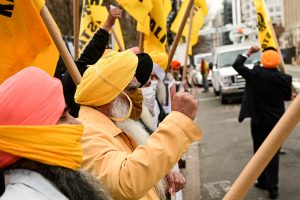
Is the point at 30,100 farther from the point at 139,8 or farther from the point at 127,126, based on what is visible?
the point at 139,8

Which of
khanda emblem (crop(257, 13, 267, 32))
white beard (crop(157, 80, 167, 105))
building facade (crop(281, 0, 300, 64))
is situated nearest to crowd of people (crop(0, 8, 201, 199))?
white beard (crop(157, 80, 167, 105))

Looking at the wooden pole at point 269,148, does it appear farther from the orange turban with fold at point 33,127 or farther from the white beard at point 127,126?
the white beard at point 127,126

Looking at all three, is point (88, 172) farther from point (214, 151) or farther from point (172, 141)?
point (214, 151)

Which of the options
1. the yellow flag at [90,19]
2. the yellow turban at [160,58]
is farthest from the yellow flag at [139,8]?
the yellow flag at [90,19]

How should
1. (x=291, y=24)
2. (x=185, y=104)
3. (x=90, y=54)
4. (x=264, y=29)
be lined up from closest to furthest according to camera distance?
1. (x=185, y=104)
2. (x=90, y=54)
3. (x=264, y=29)
4. (x=291, y=24)

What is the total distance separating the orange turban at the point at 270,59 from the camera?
6.05m

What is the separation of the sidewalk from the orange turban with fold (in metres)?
4.80

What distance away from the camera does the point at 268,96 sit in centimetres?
605

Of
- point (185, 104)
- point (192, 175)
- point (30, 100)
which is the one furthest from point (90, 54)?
point (192, 175)

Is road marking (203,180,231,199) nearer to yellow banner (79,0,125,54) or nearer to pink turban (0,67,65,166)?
yellow banner (79,0,125,54)

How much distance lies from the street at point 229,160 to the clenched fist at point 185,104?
4233mm

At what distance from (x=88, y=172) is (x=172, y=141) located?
1.14 feet

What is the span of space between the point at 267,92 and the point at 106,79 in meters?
4.14

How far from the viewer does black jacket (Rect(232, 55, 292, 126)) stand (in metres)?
5.99
